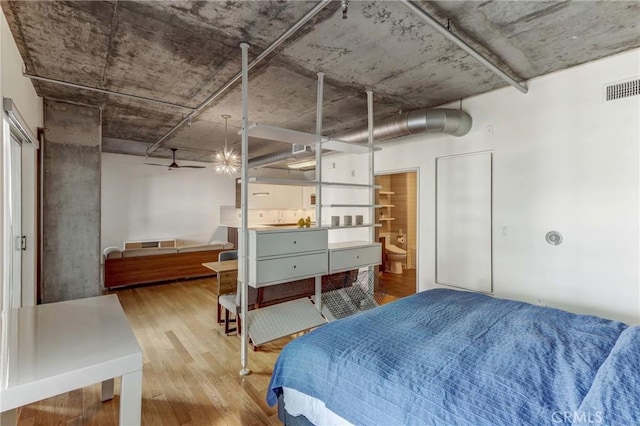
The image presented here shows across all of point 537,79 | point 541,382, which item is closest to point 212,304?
point 541,382

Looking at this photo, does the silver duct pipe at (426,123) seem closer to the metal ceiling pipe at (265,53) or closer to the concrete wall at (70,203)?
the metal ceiling pipe at (265,53)

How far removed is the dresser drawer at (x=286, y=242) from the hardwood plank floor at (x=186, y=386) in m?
1.05

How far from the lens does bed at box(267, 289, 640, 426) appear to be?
3.60ft

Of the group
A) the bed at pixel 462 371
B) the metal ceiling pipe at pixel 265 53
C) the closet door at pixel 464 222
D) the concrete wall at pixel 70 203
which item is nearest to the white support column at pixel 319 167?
the metal ceiling pipe at pixel 265 53

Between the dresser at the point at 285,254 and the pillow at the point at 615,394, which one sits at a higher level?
the dresser at the point at 285,254

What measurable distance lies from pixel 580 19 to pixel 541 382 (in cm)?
249

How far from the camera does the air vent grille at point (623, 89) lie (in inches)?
102

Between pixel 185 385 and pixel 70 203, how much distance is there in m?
2.67

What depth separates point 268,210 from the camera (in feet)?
25.7

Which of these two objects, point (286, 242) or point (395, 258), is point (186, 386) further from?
point (395, 258)

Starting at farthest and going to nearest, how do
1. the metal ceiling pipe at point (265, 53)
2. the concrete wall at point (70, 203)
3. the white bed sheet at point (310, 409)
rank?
the concrete wall at point (70, 203) < the metal ceiling pipe at point (265, 53) < the white bed sheet at point (310, 409)

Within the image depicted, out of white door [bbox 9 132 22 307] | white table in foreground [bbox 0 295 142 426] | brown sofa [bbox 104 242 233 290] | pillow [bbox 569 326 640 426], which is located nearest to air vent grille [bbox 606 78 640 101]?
pillow [bbox 569 326 640 426]

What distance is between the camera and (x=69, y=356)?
1.23m

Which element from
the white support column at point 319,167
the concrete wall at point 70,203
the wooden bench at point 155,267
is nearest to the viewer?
the white support column at point 319,167
